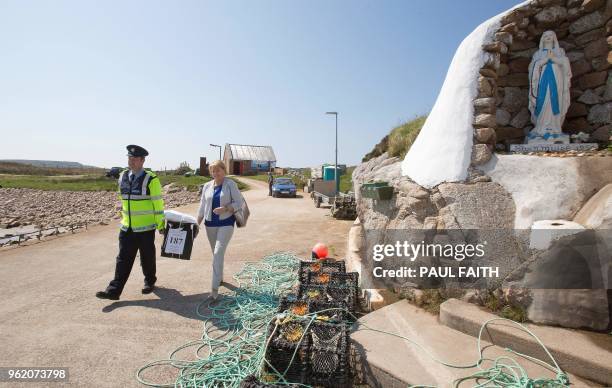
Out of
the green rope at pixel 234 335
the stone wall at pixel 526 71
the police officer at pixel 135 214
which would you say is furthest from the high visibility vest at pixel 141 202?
the stone wall at pixel 526 71

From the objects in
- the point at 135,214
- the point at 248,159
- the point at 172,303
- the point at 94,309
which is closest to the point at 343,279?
the point at 172,303

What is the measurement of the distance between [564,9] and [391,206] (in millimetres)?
4187

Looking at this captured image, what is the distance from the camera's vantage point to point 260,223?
11648mm

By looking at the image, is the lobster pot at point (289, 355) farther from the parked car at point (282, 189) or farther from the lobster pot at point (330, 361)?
the parked car at point (282, 189)

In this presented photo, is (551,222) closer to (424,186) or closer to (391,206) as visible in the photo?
(424,186)

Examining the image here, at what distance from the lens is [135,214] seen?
459cm

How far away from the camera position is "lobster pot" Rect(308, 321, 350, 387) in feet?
8.91

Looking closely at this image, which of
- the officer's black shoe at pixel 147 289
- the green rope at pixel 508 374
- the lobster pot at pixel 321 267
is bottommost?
the officer's black shoe at pixel 147 289

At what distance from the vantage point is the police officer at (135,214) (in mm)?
4594

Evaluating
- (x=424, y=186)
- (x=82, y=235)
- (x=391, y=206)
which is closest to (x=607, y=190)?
(x=424, y=186)

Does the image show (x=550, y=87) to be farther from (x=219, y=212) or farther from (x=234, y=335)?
(x=234, y=335)

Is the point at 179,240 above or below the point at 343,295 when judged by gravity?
above

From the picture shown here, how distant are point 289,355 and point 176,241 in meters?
2.76

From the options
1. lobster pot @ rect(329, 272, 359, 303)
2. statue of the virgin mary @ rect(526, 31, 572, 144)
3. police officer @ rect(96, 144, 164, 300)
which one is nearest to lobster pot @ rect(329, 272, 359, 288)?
lobster pot @ rect(329, 272, 359, 303)
